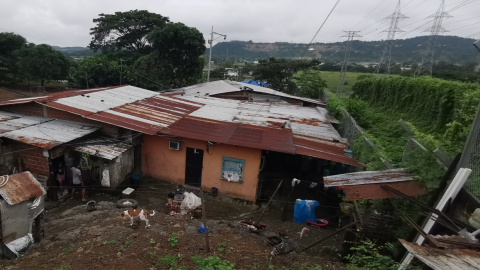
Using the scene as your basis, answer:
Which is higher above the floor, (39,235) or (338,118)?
(338,118)

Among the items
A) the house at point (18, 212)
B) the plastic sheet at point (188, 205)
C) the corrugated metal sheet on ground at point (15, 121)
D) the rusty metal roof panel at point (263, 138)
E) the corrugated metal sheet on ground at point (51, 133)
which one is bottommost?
the plastic sheet at point (188, 205)

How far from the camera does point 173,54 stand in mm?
30266

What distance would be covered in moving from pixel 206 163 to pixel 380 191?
8.22m

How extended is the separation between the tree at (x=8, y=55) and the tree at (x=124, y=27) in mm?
9981

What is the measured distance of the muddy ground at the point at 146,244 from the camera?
6067mm

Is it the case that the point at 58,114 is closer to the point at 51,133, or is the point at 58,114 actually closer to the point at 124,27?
the point at 51,133

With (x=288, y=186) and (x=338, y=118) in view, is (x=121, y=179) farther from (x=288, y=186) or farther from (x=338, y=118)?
(x=338, y=118)

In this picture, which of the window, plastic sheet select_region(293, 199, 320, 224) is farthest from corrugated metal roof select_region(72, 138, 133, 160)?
plastic sheet select_region(293, 199, 320, 224)

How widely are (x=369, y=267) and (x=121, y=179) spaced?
10769 mm

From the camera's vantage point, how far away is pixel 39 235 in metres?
7.25

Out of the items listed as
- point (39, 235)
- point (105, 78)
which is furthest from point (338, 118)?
point (105, 78)

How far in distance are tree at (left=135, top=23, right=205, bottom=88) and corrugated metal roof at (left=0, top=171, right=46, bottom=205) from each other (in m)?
25.0

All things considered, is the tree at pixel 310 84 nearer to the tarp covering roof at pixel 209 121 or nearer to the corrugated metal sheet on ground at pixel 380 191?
the tarp covering roof at pixel 209 121

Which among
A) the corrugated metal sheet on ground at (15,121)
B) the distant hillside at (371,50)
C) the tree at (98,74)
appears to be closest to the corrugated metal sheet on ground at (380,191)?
the distant hillside at (371,50)
